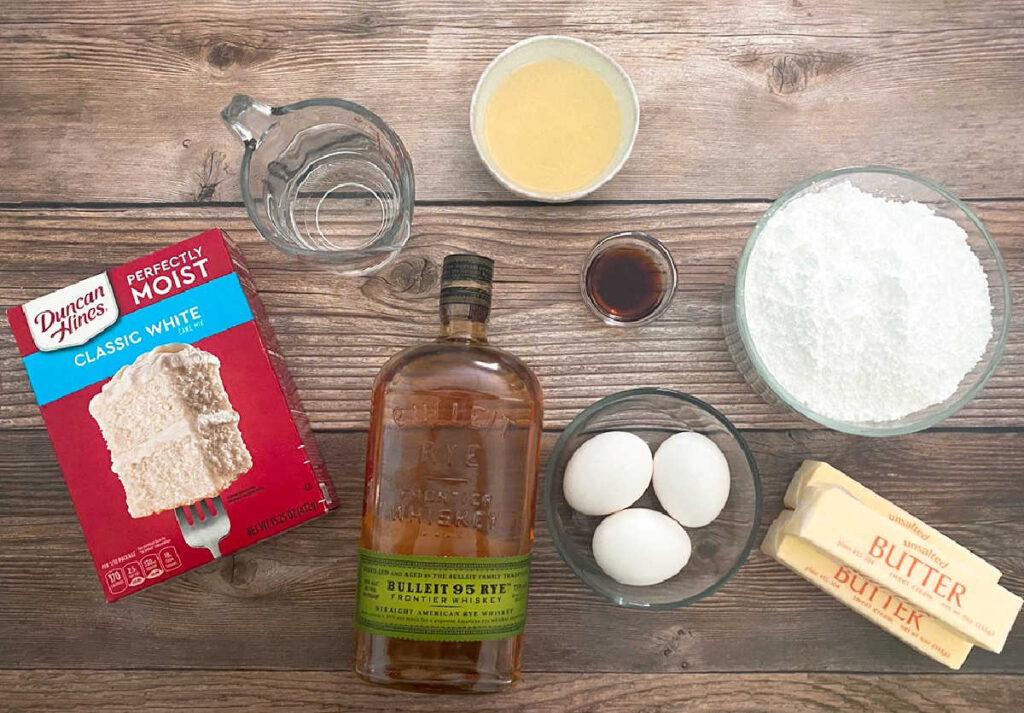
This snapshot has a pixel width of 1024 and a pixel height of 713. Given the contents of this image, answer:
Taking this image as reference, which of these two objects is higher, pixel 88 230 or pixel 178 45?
pixel 178 45

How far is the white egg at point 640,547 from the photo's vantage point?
85 centimetres

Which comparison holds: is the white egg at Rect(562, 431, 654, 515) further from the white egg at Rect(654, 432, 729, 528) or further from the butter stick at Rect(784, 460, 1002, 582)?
the butter stick at Rect(784, 460, 1002, 582)

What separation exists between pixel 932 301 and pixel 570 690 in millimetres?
706

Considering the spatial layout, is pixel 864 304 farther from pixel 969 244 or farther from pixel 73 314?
pixel 73 314

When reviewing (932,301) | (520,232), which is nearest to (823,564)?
(932,301)

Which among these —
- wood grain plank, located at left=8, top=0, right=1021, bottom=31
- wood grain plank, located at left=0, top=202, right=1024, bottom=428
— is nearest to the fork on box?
wood grain plank, located at left=0, top=202, right=1024, bottom=428

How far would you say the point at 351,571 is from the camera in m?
0.97

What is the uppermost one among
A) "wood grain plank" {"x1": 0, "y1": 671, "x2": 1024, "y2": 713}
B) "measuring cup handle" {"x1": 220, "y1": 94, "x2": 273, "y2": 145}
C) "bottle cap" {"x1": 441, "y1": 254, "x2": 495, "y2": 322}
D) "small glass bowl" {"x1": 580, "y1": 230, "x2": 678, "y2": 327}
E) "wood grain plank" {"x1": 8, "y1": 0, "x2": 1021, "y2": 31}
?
"wood grain plank" {"x1": 8, "y1": 0, "x2": 1021, "y2": 31}

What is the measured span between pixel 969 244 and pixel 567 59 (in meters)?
0.59

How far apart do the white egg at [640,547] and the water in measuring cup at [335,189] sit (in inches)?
19.5

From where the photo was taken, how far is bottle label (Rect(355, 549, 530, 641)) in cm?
79

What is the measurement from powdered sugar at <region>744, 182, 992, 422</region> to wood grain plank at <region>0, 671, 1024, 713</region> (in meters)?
0.43

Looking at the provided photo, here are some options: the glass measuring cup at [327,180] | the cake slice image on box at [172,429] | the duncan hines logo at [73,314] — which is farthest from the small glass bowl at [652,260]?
→ the duncan hines logo at [73,314]

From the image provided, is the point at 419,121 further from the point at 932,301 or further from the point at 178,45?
the point at 932,301
